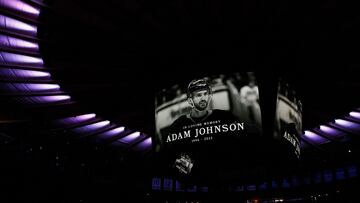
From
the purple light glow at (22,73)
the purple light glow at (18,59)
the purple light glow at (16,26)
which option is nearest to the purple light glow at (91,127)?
the purple light glow at (22,73)

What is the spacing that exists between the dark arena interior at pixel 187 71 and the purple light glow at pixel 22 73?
0.13 feet

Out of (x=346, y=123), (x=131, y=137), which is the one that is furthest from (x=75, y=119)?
(x=346, y=123)

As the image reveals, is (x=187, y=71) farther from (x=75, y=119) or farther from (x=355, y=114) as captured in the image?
(x=355, y=114)

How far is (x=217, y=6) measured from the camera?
9.70 meters

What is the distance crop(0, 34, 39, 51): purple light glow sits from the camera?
10688 millimetres

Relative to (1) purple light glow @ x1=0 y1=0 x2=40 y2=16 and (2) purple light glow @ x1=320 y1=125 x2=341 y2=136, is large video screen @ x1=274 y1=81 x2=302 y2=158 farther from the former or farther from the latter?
(1) purple light glow @ x1=0 y1=0 x2=40 y2=16

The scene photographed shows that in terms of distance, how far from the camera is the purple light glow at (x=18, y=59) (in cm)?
1159

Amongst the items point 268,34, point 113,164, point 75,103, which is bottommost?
point 113,164

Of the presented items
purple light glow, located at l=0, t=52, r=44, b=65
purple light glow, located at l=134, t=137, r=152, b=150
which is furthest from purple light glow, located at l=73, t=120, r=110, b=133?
purple light glow, located at l=0, t=52, r=44, b=65

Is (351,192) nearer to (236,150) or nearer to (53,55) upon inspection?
(236,150)

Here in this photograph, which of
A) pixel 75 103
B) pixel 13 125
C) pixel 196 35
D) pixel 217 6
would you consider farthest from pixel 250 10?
pixel 13 125

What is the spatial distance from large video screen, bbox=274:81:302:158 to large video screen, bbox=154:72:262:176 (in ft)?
2.20

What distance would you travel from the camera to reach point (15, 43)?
430 inches

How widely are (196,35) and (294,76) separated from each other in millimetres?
3600
